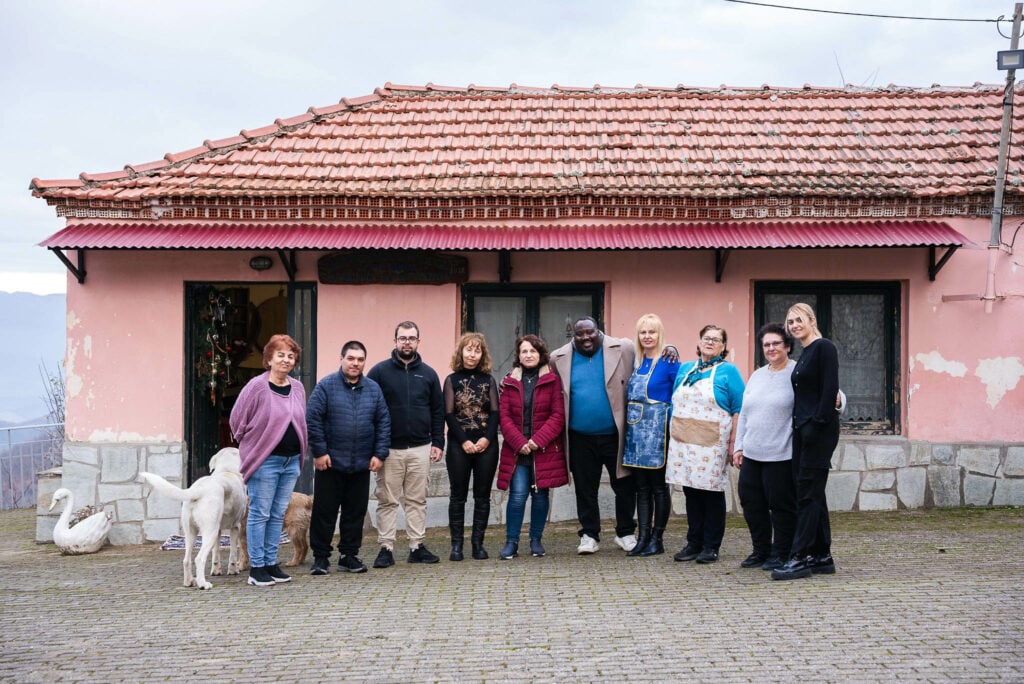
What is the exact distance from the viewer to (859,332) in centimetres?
919

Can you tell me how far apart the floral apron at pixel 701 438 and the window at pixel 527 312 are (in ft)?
9.47

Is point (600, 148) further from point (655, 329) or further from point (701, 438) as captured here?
point (701, 438)

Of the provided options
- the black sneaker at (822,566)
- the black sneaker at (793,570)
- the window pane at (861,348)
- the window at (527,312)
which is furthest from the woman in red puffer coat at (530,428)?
the window pane at (861,348)

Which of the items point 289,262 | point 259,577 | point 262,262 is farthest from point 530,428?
point 262,262

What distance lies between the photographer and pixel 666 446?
6.64 metres

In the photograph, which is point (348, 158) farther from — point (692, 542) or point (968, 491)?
point (968, 491)

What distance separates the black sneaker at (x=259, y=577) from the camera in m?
6.25

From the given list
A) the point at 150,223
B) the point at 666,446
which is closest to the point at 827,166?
the point at 666,446

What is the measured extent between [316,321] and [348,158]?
1900 millimetres

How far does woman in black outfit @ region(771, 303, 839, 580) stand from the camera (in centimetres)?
562

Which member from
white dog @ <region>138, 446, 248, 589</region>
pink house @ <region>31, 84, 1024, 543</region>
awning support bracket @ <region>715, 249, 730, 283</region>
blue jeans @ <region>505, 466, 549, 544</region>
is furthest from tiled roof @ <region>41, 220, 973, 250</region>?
white dog @ <region>138, 446, 248, 589</region>

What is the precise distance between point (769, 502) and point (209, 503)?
12.8 ft

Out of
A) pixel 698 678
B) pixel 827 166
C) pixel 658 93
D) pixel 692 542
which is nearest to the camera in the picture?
pixel 698 678

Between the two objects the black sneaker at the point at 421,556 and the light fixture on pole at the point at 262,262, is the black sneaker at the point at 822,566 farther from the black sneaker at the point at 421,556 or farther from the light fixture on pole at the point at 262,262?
the light fixture on pole at the point at 262,262
